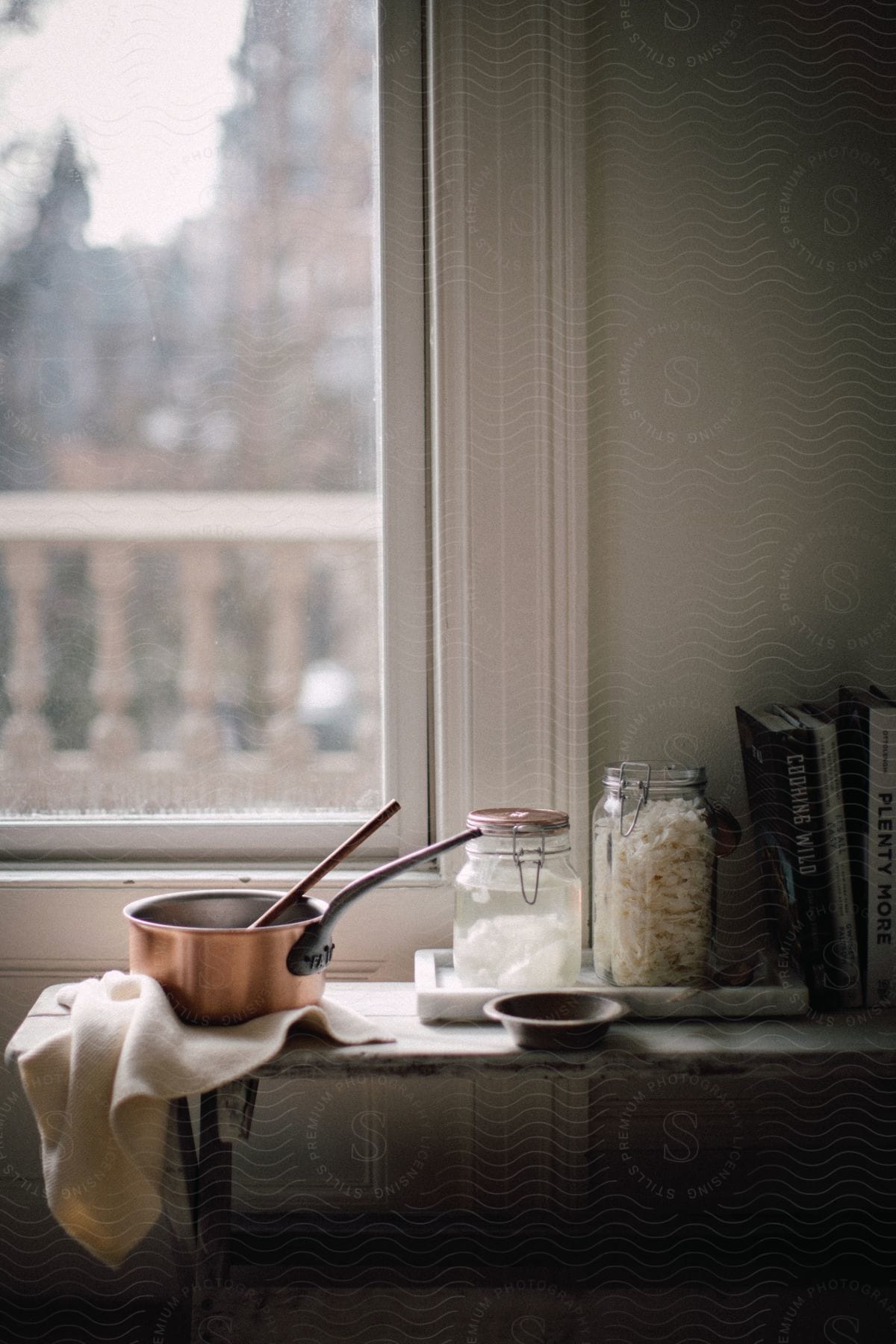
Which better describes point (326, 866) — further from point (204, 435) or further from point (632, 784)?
point (204, 435)

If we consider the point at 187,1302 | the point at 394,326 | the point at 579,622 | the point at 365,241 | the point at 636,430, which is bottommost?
the point at 187,1302

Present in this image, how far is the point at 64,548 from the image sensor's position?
4.20ft

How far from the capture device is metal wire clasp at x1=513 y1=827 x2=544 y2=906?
1.07 metres

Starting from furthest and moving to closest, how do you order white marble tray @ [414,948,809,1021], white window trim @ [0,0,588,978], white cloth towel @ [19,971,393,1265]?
white window trim @ [0,0,588,978], white marble tray @ [414,948,809,1021], white cloth towel @ [19,971,393,1265]

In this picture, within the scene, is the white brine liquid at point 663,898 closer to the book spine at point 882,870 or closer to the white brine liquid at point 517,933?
the white brine liquid at point 517,933

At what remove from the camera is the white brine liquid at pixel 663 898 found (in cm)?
104

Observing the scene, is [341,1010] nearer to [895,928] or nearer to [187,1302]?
[187,1302]

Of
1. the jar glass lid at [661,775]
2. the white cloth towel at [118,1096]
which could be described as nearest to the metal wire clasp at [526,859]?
the jar glass lid at [661,775]

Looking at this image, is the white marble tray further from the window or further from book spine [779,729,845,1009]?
the window

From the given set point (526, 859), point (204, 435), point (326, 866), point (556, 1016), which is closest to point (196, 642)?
point (204, 435)

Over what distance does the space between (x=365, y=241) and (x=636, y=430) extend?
38 cm

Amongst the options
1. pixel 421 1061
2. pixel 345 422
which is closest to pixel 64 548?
pixel 345 422

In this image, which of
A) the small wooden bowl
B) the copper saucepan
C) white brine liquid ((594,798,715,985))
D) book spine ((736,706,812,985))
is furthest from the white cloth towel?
book spine ((736,706,812,985))

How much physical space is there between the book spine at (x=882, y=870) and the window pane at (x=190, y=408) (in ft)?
1.79
